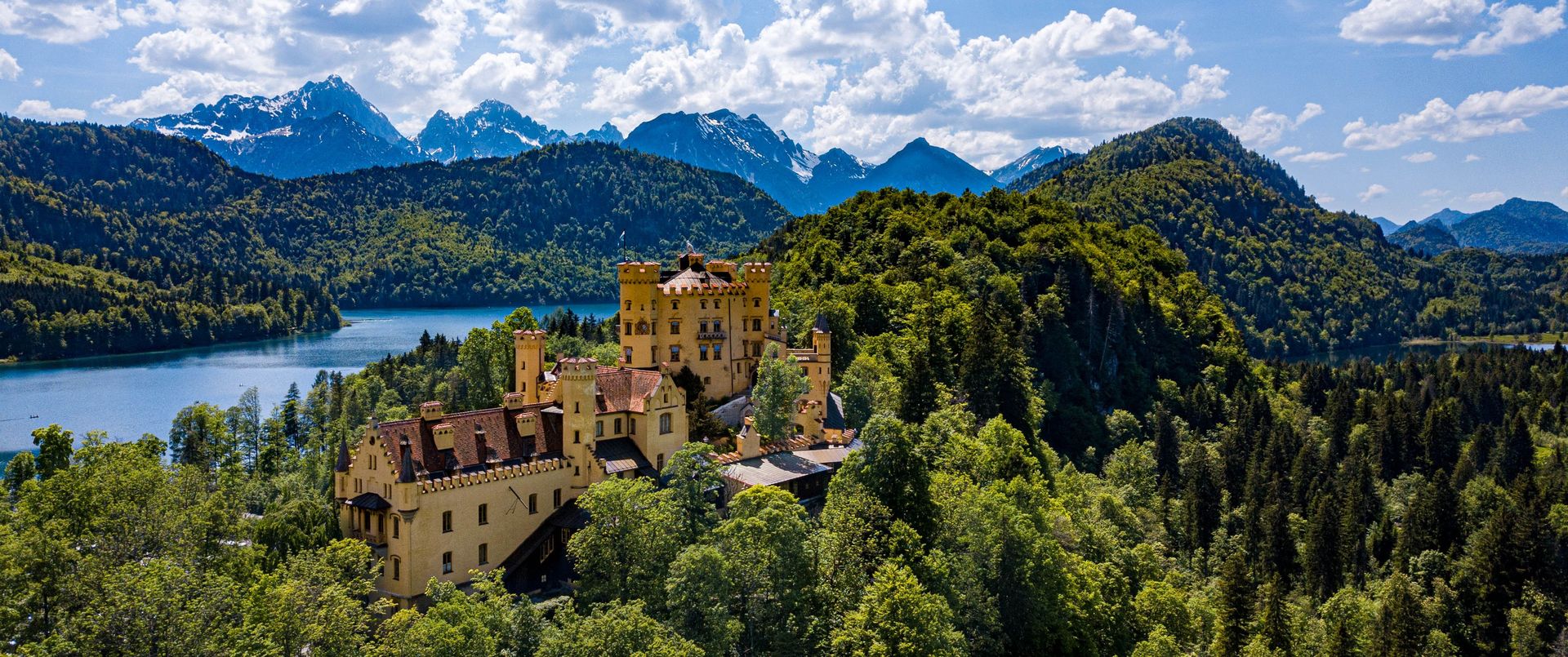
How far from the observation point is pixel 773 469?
187 ft

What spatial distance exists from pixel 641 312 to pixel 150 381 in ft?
362

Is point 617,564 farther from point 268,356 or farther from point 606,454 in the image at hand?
point 268,356

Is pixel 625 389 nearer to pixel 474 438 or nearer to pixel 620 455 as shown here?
pixel 620 455

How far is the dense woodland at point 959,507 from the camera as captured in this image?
136 ft

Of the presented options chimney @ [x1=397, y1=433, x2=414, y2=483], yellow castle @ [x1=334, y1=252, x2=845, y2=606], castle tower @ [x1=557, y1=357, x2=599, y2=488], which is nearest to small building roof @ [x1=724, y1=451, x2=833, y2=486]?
yellow castle @ [x1=334, y1=252, x2=845, y2=606]

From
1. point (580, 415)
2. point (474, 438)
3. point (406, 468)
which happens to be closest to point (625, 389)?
point (580, 415)

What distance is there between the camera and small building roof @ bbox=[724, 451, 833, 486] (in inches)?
2168

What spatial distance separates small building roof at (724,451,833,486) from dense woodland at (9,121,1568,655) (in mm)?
4256

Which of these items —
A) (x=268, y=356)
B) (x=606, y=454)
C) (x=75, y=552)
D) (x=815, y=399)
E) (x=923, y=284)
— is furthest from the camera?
(x=268, y=356)

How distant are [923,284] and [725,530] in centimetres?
6512

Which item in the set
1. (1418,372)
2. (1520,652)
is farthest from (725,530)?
(1418,372)

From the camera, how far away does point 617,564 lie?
4512 centimetres

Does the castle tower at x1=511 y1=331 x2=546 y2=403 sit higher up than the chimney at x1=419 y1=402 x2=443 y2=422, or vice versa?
the castle tower at x1=511 y1=331 x2=546 y2=403

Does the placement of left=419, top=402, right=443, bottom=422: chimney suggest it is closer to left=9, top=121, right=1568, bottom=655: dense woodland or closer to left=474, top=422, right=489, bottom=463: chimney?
left=474, top=422, right=489, bottom=463: chimney
